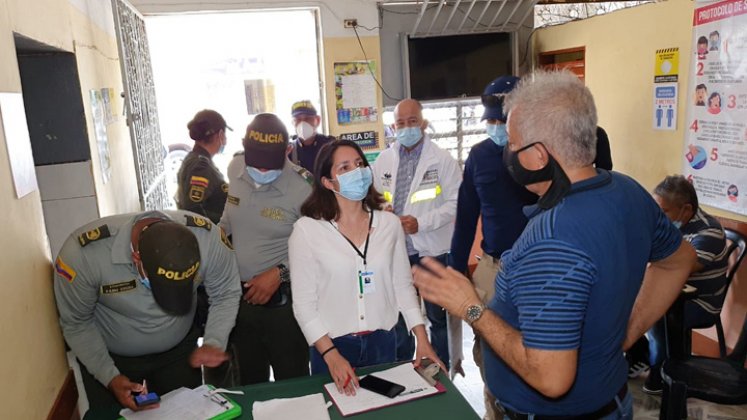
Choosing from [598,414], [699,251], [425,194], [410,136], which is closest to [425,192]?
[425,194]

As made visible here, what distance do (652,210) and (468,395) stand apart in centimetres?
203

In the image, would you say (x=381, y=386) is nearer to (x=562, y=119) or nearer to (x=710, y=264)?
(x=562, y=119)

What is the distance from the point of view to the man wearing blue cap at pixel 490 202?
2531 millimetres

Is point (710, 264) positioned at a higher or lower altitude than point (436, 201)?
lower

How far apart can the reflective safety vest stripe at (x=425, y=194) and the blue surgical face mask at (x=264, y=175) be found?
0.87 m

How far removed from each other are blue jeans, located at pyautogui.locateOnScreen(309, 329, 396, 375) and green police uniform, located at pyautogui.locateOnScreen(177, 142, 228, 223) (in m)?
1.31

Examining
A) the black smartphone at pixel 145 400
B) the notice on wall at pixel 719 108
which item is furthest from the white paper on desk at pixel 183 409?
the notice on wall at pixel 719 108

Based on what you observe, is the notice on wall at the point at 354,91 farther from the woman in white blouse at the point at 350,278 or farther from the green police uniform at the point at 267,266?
→ the woman in white blouse at the point at 350,278

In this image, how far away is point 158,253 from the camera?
5.24ft

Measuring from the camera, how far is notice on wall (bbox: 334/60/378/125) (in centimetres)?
479

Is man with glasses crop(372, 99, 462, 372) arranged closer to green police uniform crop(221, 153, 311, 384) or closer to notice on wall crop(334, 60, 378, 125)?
green police uniform crop(221, 153, 311, 384)

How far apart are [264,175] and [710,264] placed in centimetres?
225

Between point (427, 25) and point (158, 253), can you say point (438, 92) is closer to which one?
point (427, 25)

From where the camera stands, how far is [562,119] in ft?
3.98
